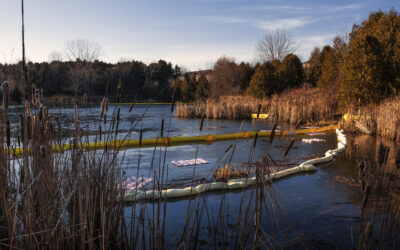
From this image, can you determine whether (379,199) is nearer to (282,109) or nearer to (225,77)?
(282,109)

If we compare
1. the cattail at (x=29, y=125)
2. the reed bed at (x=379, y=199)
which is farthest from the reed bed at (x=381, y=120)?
the cattail at (x=29, y=125)

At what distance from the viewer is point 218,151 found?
5.36 metres

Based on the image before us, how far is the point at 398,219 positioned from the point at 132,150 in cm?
461

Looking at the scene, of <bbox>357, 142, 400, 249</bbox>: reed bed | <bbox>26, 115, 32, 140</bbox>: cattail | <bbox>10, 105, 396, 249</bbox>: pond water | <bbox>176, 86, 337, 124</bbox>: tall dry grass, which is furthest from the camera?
<bbox>176, 86, 337, 124</bbox>: tall dry grass

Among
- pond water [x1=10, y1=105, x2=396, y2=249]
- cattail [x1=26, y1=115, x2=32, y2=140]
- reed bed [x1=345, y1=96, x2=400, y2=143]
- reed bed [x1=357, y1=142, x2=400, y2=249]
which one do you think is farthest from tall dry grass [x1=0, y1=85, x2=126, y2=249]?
reed bed [x1=345, y1=96, x2=400, y2=143]

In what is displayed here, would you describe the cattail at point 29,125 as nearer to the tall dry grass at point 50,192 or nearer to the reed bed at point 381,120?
the tall dry grass at point 50,192

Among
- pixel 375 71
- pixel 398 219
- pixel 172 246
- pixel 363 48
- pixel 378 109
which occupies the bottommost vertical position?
pixel 172 246

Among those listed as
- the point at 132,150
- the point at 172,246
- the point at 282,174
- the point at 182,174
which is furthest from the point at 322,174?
the point at 132,150

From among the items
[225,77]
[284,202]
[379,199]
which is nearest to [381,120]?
[284,202]

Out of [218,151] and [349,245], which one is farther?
[218,151]

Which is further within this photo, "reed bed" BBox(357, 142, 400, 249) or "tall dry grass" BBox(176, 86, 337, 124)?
"tall dry grass" BBox(176, 86, 337, 124)

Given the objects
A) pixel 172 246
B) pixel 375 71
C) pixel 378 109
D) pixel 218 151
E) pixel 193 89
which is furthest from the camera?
pixel 193 89

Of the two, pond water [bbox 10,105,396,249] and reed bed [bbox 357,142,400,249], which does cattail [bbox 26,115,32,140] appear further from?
reed bed [bbox 357,142,400,249]

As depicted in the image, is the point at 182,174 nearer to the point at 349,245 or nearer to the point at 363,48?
the point at 349,245
